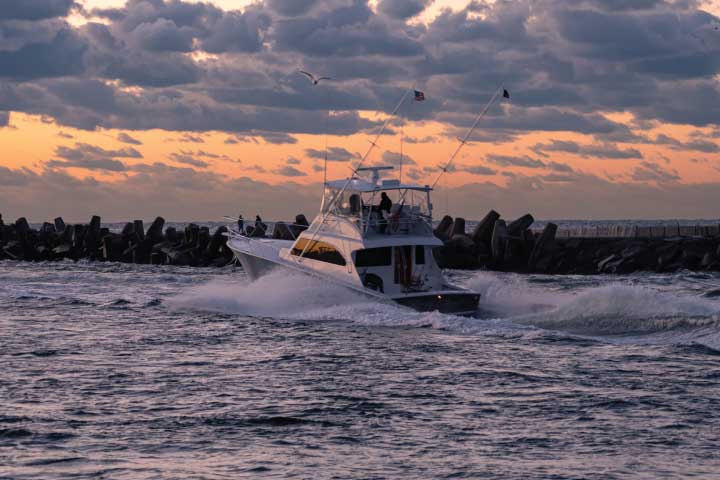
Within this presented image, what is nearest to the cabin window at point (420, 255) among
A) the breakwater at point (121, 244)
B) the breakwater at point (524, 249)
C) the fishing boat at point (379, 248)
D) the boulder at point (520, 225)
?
the fishing boat at point (379, 248)

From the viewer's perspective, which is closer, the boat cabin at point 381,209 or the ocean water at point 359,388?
the ocean water at point 359,388

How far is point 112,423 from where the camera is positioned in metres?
12.4

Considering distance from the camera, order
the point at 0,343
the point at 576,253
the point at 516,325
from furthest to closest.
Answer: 1. the point at 576,253
2. the point at 516,325
3. the point at 0,343

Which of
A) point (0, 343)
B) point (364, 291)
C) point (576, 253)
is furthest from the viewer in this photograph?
point (576, 253)

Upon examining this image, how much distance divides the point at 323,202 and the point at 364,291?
366 cm

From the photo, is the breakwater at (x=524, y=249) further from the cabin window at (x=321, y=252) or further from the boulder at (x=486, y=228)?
the cabin window at (x=321, y=252)

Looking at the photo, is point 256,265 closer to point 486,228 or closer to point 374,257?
point 374,257

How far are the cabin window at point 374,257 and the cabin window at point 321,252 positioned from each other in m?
0.51

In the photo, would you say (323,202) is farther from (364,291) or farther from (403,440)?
(403,440)

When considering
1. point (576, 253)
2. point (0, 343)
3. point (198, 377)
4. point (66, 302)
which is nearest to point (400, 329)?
point (198, 377)

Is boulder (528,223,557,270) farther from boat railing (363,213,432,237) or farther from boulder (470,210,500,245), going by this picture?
boat railing (363,213,432,237)

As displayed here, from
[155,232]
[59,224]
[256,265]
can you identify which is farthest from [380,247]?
[59,224]

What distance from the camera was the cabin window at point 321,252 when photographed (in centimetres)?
2489

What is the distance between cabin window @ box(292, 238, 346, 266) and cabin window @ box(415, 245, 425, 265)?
1.78 meters
